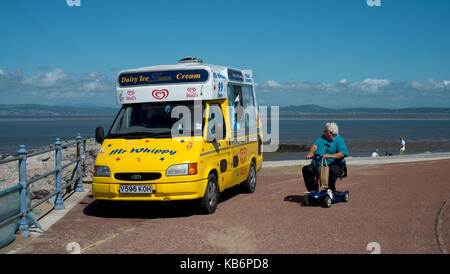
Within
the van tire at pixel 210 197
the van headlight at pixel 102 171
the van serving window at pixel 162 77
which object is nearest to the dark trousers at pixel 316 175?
the van tire at pixel 210 197

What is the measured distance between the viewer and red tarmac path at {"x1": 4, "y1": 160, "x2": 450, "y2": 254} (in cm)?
676

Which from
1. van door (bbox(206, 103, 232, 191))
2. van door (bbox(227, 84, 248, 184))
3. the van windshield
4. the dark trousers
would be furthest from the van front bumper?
the dark trousers

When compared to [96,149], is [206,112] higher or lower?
higher

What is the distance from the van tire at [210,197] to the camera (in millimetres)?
9109

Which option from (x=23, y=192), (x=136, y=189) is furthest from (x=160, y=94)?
(x=23, y=192)

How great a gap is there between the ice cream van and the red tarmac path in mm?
547

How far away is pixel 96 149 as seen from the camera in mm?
14273

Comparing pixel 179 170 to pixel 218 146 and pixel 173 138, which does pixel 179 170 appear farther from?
pixel 218 146

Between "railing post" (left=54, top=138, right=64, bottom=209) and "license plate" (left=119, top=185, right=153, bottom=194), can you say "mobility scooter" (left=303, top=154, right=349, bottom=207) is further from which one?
"railing post" (left=54, top=138, right=64, bottom=209)

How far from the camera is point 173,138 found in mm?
9234

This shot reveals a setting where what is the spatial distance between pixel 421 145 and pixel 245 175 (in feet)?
137

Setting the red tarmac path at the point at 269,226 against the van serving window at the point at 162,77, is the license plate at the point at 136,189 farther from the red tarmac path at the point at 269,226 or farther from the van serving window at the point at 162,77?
the van serving window at the point at 162,77
